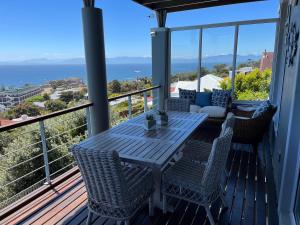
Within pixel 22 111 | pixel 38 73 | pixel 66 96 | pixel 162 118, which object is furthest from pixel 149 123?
pixel 38 73

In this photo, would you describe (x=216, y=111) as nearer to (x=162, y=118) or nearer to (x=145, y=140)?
(x=162, y=118)

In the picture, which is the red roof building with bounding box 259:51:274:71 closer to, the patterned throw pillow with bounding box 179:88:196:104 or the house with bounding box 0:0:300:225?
the patterned throw pillow with bounding box 179:88:196:104

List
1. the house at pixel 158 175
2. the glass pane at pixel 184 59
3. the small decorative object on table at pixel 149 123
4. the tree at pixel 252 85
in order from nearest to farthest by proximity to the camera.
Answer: the house at pixel 158 175 < the small decorative object on table at pixel 149 123 < the tree at pixel 252 85 < the glass pane at pixel 184 59

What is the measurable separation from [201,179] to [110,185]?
819mm

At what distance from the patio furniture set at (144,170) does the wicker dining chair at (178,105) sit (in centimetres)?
102

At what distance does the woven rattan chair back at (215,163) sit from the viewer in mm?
1695

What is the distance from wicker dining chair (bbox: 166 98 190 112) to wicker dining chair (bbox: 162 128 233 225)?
5.02 ft

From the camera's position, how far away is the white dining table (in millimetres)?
1816

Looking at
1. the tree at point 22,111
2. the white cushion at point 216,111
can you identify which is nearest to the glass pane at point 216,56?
the white cushion at point 216,111

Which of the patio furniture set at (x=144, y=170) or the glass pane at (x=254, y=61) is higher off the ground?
the glass pane at (x=254, y=61)

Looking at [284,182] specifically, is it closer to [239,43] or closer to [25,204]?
[25,204]

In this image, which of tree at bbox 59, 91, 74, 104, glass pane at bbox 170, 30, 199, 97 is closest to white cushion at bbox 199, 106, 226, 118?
glass pane at bbox 170, 30, 199, 97

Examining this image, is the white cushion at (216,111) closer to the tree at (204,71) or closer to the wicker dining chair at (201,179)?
the tree at (204,71)

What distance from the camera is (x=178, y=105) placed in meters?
3.64
